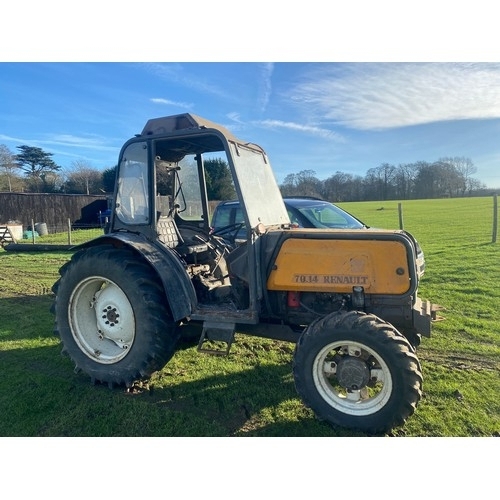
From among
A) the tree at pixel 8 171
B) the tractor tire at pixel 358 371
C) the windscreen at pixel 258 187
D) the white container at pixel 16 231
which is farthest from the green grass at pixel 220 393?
the tree at pixel 8 171

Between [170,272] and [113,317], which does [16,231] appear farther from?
[170,272]

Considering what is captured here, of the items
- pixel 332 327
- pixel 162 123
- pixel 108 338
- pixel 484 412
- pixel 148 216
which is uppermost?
pixel 162 123

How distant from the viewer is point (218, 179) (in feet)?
15.5

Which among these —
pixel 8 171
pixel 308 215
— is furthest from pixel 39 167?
pixel 308 215

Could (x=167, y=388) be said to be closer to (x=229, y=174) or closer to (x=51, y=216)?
(x=229, y=174)

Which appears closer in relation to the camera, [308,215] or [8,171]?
[308,215]

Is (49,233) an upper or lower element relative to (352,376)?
upper

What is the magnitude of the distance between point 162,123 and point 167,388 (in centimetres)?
258

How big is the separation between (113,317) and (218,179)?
6.78 feet

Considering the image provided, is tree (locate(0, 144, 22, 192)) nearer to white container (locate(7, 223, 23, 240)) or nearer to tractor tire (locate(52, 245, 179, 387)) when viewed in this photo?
white container (locate(7, 223, 23, 240))

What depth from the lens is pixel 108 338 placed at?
384 centimetres

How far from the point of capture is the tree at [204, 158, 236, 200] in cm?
377

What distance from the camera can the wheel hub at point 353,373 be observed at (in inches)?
116

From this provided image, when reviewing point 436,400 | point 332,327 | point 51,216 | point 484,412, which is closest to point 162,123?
point 332,327
